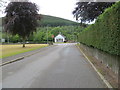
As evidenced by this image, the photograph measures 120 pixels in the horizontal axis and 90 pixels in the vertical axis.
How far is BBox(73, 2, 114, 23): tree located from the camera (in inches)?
831

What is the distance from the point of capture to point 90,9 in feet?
71.2

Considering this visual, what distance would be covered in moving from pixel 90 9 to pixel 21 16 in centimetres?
1627

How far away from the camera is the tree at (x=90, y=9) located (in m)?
21.1

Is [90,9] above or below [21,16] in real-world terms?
below

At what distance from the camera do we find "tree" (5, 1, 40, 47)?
106 feet

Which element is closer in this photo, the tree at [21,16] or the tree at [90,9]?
the tree at [90,9]

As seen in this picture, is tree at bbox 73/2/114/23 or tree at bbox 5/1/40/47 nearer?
tree at bbox 73/2/114/23

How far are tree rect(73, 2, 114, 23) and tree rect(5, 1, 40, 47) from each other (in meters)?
13.1

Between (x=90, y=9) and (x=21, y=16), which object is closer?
(x=90, y=9)

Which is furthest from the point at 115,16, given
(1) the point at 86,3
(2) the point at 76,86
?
(1) the point at 86,3

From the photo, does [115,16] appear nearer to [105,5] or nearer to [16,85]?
[16,85]

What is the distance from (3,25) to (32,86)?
101 ft

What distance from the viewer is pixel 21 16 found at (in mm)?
32562

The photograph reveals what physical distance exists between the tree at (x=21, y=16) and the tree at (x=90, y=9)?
13.1 m
